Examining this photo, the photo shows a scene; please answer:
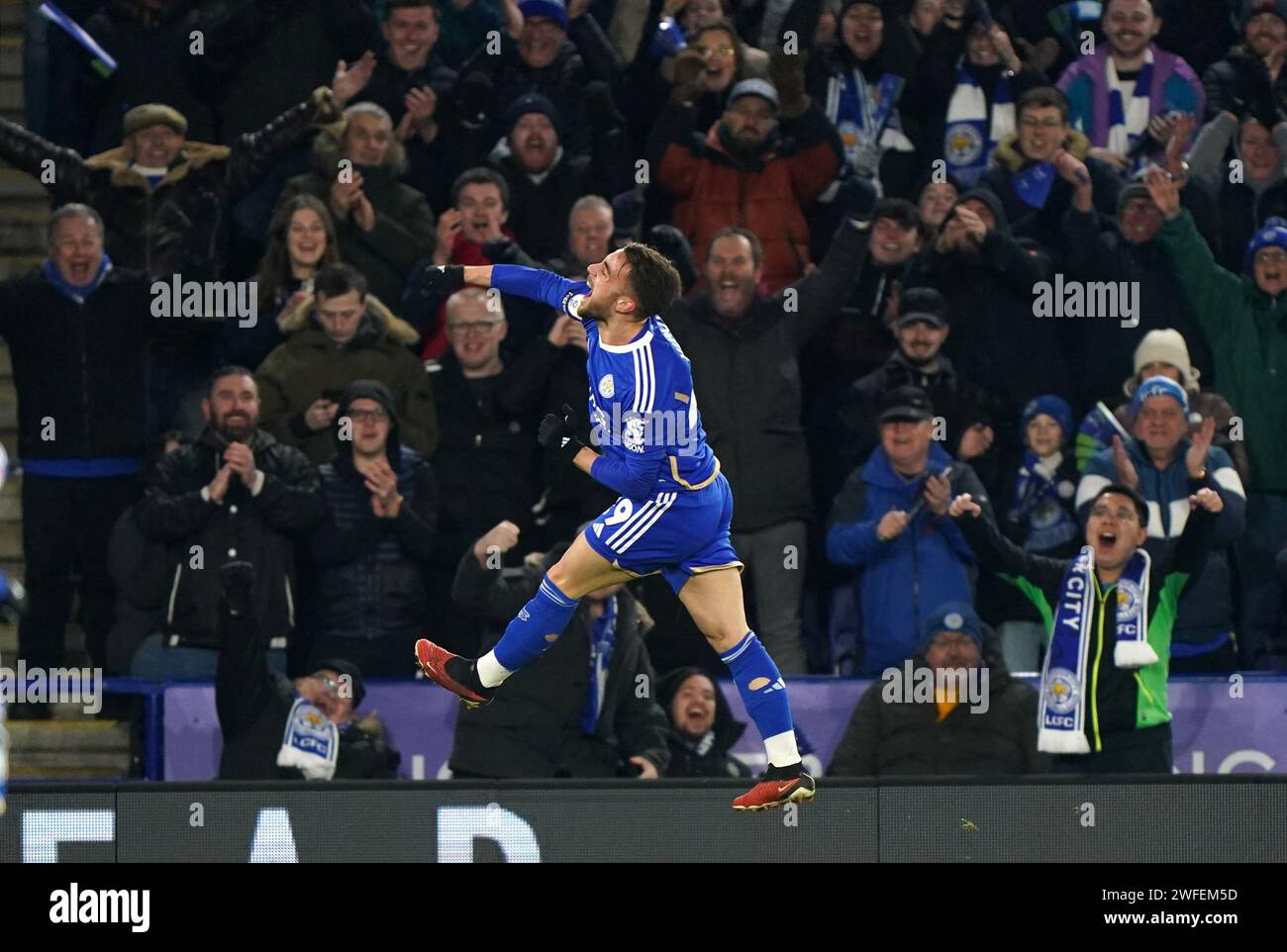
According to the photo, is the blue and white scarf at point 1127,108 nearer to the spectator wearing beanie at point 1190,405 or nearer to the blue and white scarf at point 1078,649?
the spectator wearing beanie at point 1190,405

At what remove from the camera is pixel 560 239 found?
494 inches

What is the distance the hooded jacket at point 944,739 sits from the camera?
1109cm

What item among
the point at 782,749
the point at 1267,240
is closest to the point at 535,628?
the point at 782,749

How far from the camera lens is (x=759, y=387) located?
12.0m

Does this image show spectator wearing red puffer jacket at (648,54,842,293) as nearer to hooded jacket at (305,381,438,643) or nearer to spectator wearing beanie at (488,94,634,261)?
spectator wearing beanie at (488,94,634,261)

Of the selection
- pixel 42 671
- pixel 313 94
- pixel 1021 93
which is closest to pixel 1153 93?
pixel 1021 93

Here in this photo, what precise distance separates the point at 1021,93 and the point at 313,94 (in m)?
3.48

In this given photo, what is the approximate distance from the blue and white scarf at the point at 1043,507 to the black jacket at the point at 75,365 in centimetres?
415

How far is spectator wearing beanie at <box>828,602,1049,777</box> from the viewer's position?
11.1 meters

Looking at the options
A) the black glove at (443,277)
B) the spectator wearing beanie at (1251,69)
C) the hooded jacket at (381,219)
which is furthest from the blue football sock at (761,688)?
the spectator wearing beanie at (1251,69)

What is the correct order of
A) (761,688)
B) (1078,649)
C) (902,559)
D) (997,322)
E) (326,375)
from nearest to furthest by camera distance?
(761,688), (1078,649), (902,559), (326,375), (997,322)

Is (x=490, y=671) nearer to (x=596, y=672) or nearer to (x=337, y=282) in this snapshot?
(x=596, y=672)

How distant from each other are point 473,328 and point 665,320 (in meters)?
0.90

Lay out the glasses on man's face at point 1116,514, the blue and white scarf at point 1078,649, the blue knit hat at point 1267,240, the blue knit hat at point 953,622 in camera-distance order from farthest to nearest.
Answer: the blue knit hat at point 1267,240, the blue knit hat at point 953,622, the glasses on man's face at point 1116,514, the blue and white scarf at point 1078,649
